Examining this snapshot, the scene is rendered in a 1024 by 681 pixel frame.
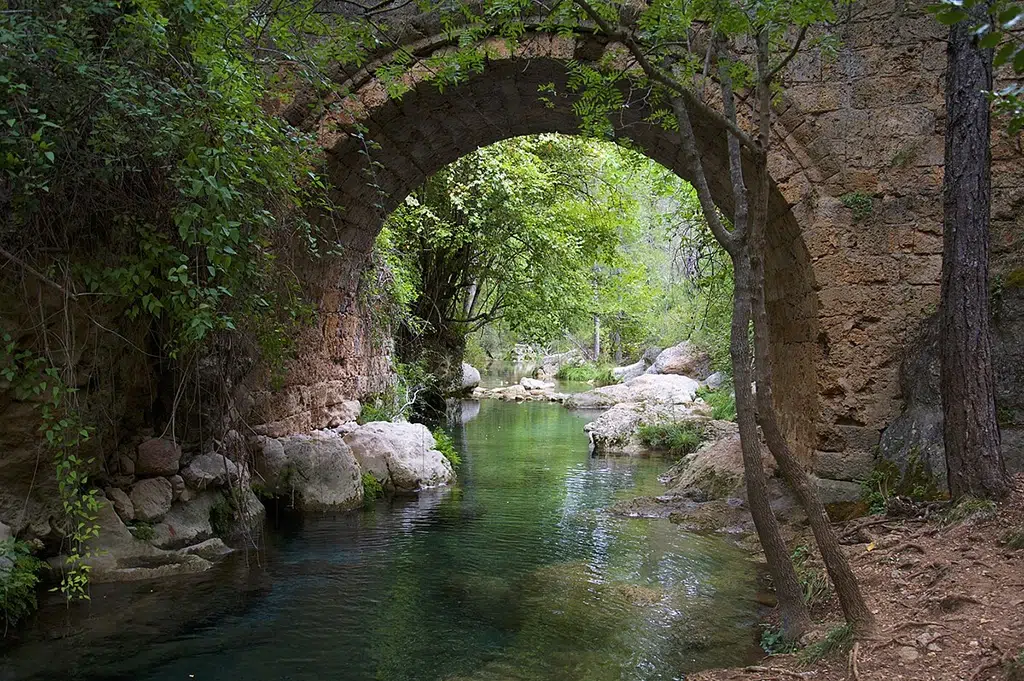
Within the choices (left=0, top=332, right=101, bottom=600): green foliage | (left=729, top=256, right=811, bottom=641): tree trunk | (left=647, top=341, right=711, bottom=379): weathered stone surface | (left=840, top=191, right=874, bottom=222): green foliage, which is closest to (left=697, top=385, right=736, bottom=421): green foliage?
(left=647, top=341, right=711, bottom=379): weathered stone surface

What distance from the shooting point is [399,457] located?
320 inches

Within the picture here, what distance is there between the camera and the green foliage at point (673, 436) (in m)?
10.5

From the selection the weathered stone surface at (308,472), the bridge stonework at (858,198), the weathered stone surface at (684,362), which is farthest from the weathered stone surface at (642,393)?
the bridge stonework at (858,198)

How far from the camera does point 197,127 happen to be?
3904mm

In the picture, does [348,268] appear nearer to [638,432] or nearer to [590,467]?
A: [590,467]

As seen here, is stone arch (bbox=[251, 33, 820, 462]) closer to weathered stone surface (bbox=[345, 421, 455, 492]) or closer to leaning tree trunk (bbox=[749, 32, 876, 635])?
weathered stone surface (bbox=[345, 421, 455, 492])

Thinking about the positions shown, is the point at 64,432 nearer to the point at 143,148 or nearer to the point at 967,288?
the point at 143,148

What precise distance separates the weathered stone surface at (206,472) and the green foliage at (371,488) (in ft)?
5.78

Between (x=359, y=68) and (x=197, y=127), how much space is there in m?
2.55

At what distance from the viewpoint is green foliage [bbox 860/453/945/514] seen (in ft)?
16.3

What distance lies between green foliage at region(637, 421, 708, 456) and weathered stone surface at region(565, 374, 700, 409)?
3.31 meters

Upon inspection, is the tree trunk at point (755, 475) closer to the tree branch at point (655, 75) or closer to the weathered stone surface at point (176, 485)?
the tree branch at point (655, 75)

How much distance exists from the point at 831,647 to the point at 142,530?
14.0 ft

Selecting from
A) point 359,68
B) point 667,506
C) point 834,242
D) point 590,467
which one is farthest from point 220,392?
point 590,467
